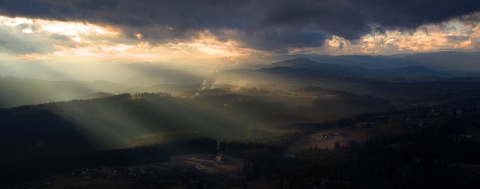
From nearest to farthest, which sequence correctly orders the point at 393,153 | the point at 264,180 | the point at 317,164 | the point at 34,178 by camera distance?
the point at 317,164
the point at 264,180
the point at 34,178
the point at 393,153

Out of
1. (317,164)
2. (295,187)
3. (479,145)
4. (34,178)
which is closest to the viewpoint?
(317,164)

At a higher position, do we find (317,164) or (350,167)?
(317,164)

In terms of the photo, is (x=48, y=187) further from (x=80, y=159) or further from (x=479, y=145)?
(x=479, y=145)

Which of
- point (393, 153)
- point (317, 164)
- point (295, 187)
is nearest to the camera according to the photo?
point (317, 164)

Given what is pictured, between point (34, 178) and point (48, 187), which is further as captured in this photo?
point (34, 178)

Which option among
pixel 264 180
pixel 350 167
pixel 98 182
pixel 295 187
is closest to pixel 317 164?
pixel 295 187

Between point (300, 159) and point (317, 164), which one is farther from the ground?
point (317, 164)

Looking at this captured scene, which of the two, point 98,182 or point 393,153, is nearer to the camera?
point 98,182

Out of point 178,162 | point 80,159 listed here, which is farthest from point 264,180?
point 80,159

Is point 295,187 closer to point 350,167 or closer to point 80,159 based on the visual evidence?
point 350,167
